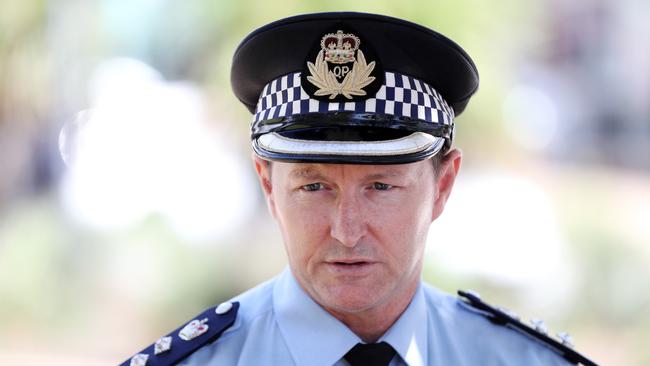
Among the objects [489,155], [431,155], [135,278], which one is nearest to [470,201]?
[489,155]

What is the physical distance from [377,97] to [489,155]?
5.47 metres

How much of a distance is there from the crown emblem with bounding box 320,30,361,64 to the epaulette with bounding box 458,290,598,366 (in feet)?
2.72

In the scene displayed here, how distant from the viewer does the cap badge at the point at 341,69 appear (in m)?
1.87

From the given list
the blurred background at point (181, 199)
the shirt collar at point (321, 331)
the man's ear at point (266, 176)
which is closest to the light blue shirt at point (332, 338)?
the shirt collar at point (321, 331)

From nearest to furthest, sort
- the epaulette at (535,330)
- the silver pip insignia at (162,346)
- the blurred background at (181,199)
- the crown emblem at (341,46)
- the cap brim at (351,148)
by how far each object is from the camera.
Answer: the cap brim at (351,148) → the crown emblem at (341,46) → the silver pip insignia at (162,346) → the epaulette at (535,330) → the blurred background at (181,199)

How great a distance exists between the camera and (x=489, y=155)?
7191mm

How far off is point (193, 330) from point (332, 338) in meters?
0.34

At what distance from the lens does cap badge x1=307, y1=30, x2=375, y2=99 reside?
187 centimetres

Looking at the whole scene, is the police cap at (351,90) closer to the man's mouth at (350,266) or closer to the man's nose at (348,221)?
the man's nose at (348,221)

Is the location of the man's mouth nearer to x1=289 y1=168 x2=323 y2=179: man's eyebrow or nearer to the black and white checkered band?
x1=289 y1=168 x2=323 y2=179: man's eyebrow

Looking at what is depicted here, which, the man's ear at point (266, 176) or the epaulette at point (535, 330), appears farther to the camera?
the epaulette at point (535, 330)

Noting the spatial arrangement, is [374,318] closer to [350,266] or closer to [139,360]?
[350,266]

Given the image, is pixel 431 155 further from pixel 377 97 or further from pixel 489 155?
pixel 489 155

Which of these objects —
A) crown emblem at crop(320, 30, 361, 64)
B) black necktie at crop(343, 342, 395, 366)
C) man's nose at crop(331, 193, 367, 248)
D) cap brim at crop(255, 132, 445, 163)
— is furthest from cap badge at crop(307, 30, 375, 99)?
black necktie at crop(343, 342, 395, 366)
